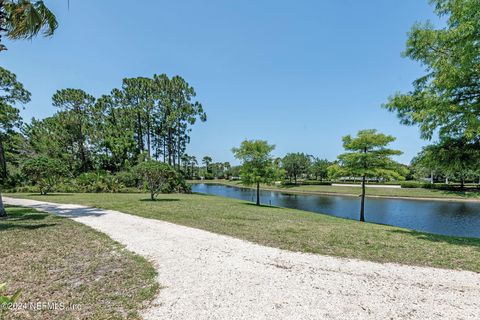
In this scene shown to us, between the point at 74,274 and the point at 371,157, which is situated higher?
the point at 371,157

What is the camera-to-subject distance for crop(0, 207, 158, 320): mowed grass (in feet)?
10.7

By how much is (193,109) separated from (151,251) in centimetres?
2727

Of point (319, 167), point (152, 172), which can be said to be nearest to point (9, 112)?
point (152, 172)

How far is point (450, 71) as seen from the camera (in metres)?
6.18

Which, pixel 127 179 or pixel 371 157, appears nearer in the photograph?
pixel 371 157

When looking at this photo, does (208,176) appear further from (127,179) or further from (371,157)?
(371,157)

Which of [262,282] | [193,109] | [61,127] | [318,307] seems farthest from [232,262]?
[61,127]

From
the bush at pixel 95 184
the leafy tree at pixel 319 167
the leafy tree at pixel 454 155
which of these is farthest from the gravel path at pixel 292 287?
the leafy tree at pixel 319 167

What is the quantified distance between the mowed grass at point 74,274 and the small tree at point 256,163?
1298 cm

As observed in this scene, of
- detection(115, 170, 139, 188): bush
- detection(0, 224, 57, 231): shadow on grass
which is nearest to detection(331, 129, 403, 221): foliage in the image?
detection(0, 224, 57, 231): shadow on grass

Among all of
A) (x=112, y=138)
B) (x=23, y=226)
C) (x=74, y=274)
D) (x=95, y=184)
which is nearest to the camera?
(x=74, y=274)

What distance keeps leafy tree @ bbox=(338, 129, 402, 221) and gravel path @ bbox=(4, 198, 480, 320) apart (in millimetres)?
10815

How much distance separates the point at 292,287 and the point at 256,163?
15.5 metres

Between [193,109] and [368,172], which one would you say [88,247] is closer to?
[368,172]
